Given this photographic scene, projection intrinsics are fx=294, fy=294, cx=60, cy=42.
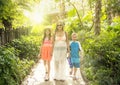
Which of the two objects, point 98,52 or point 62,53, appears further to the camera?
point 62,53

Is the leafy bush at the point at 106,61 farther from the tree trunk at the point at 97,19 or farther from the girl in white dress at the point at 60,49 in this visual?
the tree trunk at the point at 97,19

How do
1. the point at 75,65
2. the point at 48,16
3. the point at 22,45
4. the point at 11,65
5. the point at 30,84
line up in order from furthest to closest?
1. the point at 48,16
2. the point at 22,45
3. the point at 75,65
4. the point at 30,84
5. the point at 11,65

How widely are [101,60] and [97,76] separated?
55 cm

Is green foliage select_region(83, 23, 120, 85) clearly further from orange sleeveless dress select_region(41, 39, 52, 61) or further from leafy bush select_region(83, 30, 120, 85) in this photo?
orange sleeveless dress select_region(41, 39, 52, 61)

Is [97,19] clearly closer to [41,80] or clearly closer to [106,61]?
[41,80]

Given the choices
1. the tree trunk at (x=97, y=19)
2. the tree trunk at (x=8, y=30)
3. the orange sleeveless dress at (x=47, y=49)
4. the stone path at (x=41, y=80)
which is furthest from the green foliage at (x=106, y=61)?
the tree trunk at (x=8, y=30)

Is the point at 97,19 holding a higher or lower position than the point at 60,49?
higher

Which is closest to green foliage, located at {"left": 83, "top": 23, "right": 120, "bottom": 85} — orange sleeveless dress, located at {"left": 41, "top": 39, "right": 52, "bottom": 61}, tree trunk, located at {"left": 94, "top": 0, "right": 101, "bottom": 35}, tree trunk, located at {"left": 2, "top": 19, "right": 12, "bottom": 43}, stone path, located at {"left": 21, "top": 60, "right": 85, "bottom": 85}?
stone path, located at {"left": 21, "top": 60, "right": 85, "bottom": 85}

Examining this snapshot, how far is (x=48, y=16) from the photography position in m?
50.7

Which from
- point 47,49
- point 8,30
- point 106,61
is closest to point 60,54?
point 47,49

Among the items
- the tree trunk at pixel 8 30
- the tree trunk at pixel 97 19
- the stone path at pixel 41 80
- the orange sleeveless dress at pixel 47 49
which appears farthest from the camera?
the tree trunk at pixel 97 19

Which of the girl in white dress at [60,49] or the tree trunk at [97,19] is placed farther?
the tree trunk at [97,19]

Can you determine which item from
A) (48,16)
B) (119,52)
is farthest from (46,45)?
(48,16)

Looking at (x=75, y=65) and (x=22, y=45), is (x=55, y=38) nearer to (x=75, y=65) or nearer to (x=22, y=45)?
(x=75, y=65)
